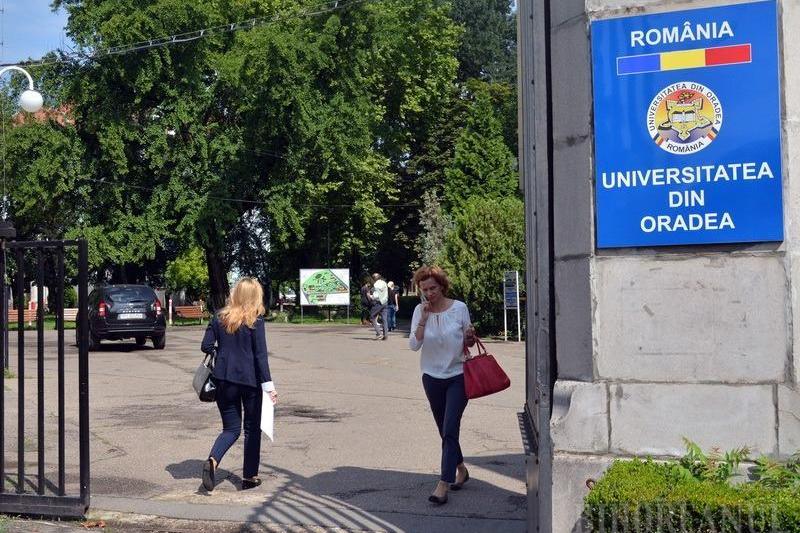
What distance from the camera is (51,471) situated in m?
8.91

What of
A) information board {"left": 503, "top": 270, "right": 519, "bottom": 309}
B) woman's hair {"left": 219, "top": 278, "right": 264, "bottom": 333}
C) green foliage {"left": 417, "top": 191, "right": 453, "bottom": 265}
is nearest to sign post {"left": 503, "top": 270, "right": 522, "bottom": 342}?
information board {"left": 503, "top": 270, "right": 519, "bottom": 309}

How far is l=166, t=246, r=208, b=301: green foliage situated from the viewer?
64.9m

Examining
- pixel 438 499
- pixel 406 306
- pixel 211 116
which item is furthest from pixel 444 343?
pixel 406 306

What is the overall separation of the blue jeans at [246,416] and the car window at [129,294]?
17.3 metres

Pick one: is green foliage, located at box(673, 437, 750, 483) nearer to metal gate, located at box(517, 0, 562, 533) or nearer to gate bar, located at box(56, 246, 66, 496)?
metal gate, located at box(517, 0, 562, 533)

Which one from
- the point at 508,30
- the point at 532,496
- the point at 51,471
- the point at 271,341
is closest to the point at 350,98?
the point at 271,341

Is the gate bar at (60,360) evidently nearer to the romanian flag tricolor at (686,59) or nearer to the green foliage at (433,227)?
the romanian flag tricolor at (686,59)

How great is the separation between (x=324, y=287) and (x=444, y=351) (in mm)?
34639

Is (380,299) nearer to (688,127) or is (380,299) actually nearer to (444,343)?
(444,343)

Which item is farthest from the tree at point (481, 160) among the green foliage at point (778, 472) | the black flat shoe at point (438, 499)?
the green foliage at point (778, 472)

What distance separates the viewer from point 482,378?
24.8 feet

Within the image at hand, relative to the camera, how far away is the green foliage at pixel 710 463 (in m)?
4.77

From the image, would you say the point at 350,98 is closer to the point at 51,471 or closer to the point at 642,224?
the point at 51,471

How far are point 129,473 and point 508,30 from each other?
60.2 metres
